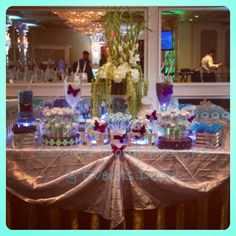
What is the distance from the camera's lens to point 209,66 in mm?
3543

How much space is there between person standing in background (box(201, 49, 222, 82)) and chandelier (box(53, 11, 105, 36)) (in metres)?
0.93

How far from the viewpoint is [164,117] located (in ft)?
6.31

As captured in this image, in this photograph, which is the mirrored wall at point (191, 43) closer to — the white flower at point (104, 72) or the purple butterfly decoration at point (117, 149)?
the white flower at point (104, 72)

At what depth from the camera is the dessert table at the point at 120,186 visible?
1.86 m

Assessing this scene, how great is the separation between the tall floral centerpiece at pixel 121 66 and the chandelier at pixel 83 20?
128 cm

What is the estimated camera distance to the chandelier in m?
3.38

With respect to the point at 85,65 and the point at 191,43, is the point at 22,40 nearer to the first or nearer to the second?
the point at 85,65

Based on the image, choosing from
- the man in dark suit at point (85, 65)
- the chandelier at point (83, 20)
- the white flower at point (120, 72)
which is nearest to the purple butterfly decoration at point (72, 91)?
the white flower at point (120, 72)

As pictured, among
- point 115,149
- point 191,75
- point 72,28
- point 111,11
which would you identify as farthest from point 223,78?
point 115,149

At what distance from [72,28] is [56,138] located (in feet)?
6.02

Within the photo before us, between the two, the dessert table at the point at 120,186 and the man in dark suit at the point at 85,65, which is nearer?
the dessert table at the point at 120,186

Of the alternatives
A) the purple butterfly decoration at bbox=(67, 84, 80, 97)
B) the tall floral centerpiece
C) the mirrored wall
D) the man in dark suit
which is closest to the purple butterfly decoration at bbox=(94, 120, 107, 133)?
the tall floral centerpiece

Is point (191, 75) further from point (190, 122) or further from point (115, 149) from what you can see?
point (115, 149)

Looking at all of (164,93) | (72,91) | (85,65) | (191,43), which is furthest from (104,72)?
(191,43)
